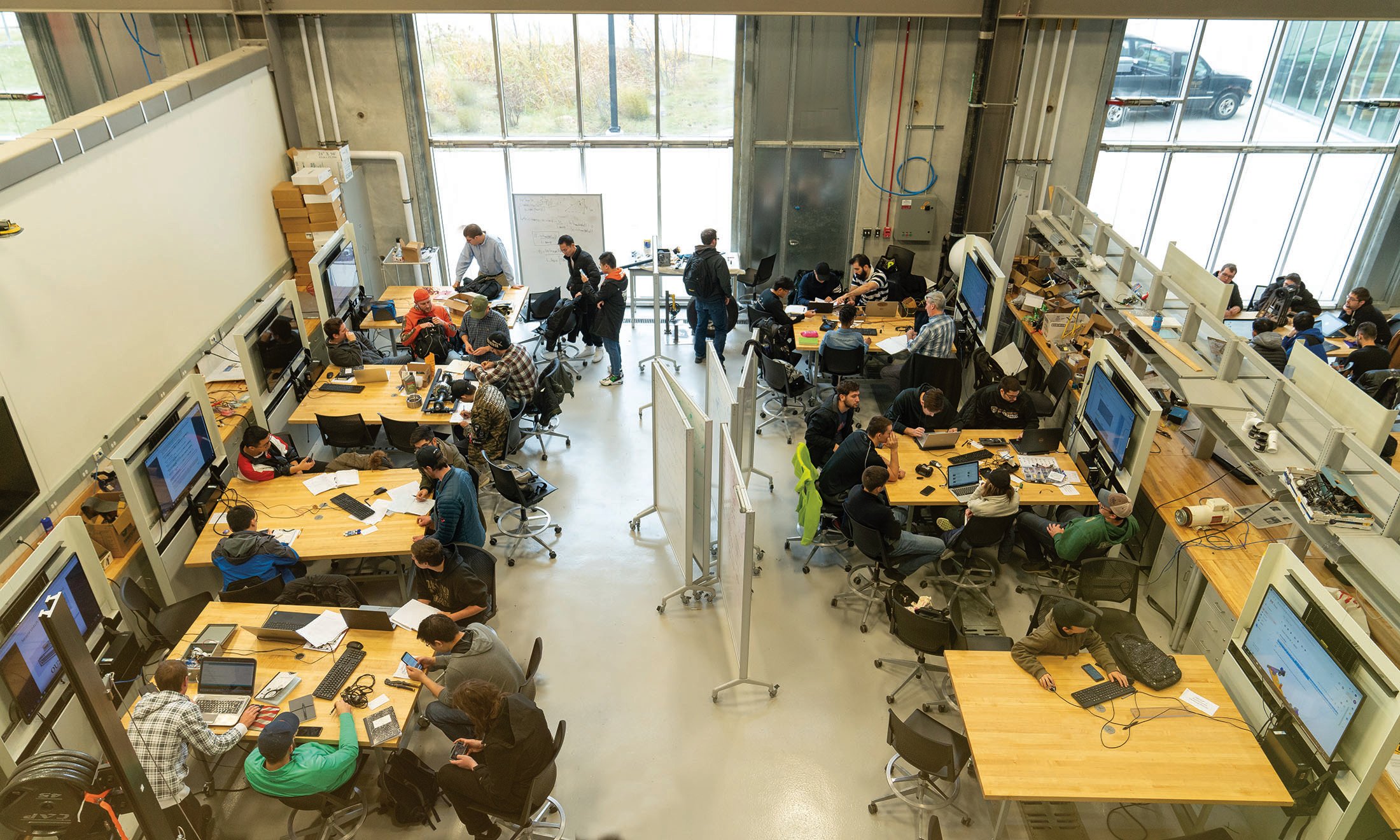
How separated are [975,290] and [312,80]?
763cm

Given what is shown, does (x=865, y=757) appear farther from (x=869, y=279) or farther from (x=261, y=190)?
(x=261, y=190)

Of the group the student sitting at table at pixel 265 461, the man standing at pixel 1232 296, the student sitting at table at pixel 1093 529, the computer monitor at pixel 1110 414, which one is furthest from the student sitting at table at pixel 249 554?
the man standing at pixel 1232 296

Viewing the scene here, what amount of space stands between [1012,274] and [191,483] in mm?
8506

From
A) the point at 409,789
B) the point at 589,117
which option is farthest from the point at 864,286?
the point at 409,789

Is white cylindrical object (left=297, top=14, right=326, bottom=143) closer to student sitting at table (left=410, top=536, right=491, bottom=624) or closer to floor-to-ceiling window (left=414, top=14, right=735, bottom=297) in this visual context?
floor-to-ceiling window (left=414, top=14, right=735, bottom=297)

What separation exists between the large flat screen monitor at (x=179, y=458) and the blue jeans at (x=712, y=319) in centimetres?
498

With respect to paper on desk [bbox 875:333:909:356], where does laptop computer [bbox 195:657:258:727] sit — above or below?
below

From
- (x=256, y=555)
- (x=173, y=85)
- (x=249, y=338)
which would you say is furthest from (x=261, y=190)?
(x=256, y=555)

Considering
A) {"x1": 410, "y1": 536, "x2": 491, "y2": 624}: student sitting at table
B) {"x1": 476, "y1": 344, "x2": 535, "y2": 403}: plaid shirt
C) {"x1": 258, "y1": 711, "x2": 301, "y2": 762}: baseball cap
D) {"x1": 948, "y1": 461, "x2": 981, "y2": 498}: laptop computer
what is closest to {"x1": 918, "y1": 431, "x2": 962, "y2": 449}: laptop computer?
{"x1": 948, "y1": 461, "x2": 981, "y2": 498}: laptop computer

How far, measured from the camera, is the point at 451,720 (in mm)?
4332

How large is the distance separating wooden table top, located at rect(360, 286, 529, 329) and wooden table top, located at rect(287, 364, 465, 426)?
1.19 metres

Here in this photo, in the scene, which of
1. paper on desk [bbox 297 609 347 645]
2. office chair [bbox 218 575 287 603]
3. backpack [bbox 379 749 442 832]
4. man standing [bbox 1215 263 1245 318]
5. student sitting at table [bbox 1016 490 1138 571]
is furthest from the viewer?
man standing [bbox 1215 263 1245 318]

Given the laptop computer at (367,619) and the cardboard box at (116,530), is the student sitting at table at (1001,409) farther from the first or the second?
the cardboard box at (116,530)

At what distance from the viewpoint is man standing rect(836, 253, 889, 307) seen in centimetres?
921
